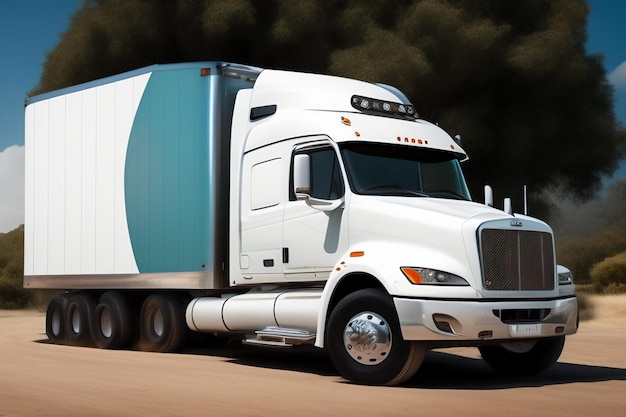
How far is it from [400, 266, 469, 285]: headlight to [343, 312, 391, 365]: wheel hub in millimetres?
579

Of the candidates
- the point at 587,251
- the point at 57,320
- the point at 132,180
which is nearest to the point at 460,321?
the point at 132,180

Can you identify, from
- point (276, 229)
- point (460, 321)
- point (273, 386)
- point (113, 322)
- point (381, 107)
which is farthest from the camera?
point (113, 322)

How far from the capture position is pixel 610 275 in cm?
3009

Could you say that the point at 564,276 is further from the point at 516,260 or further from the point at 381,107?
the point at 381,107

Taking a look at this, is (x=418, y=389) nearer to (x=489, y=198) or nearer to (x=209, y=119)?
(x=489, y=198)

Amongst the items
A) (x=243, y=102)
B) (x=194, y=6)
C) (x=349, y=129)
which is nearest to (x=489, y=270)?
(x=349, y=129)

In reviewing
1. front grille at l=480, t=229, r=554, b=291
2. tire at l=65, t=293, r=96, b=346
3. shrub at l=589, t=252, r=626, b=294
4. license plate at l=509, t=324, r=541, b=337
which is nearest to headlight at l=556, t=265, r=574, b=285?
front grille at l=480, t=229, r=554, b=291

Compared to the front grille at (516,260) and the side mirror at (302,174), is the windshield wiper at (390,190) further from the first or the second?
the front grille at (516,260)

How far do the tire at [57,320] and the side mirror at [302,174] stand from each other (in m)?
6.86

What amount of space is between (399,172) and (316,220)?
1.15 m

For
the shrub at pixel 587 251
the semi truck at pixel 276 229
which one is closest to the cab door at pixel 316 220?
the semi truck at pixel 276 229

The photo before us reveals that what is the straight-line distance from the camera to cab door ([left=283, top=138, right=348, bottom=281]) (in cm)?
1180

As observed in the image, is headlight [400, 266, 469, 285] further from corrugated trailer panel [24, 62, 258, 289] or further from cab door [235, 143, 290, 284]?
corrugated trailer panel [24, 62, 258, 289]

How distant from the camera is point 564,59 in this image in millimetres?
27391
